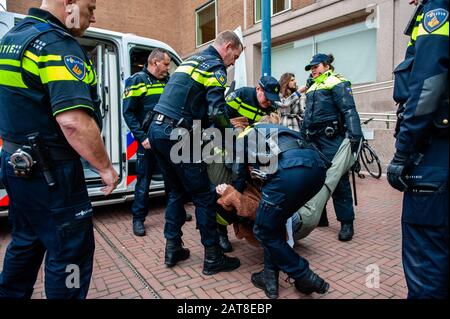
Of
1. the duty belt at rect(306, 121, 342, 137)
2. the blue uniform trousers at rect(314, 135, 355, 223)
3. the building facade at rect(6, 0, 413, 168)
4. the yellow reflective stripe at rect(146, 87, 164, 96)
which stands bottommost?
the blue uniform trousers at rect(314, 135, 355, 223)

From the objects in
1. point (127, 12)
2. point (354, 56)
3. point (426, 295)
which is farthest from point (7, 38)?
point (127, 12)

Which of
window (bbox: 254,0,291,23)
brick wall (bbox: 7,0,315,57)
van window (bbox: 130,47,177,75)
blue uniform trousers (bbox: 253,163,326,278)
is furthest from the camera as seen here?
brick wall (bbox: 7,0,315,57)

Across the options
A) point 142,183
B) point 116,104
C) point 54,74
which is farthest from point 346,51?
A: point 54,74

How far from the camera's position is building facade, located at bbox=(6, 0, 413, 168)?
814 cm

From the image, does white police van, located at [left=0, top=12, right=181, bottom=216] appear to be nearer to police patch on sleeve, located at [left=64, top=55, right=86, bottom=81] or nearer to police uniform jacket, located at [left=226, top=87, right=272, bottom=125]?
police uniform jacket, located at [left=226, top=87, right=272, bottom=125]

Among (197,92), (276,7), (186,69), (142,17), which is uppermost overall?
(142,17)

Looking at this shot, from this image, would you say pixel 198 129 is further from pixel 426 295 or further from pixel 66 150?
pixel 426 295

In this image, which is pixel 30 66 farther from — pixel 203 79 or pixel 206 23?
pixel 206 23

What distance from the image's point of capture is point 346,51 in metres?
9.61

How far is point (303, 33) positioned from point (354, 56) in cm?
211

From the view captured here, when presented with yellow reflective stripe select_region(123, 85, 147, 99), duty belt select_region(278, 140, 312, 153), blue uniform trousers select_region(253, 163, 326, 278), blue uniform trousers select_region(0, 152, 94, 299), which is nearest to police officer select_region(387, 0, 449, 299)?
blue uniform trousers select_region(253, 163, 326, 278)

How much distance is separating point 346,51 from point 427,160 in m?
8.88

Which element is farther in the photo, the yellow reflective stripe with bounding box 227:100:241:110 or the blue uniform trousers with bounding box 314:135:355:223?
the blue uniform trousers with bounding box 314:135:355:223

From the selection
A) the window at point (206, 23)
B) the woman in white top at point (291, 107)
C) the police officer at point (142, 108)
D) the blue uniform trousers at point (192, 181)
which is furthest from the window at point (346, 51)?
the blue uniform trousers at point (192, 181)
